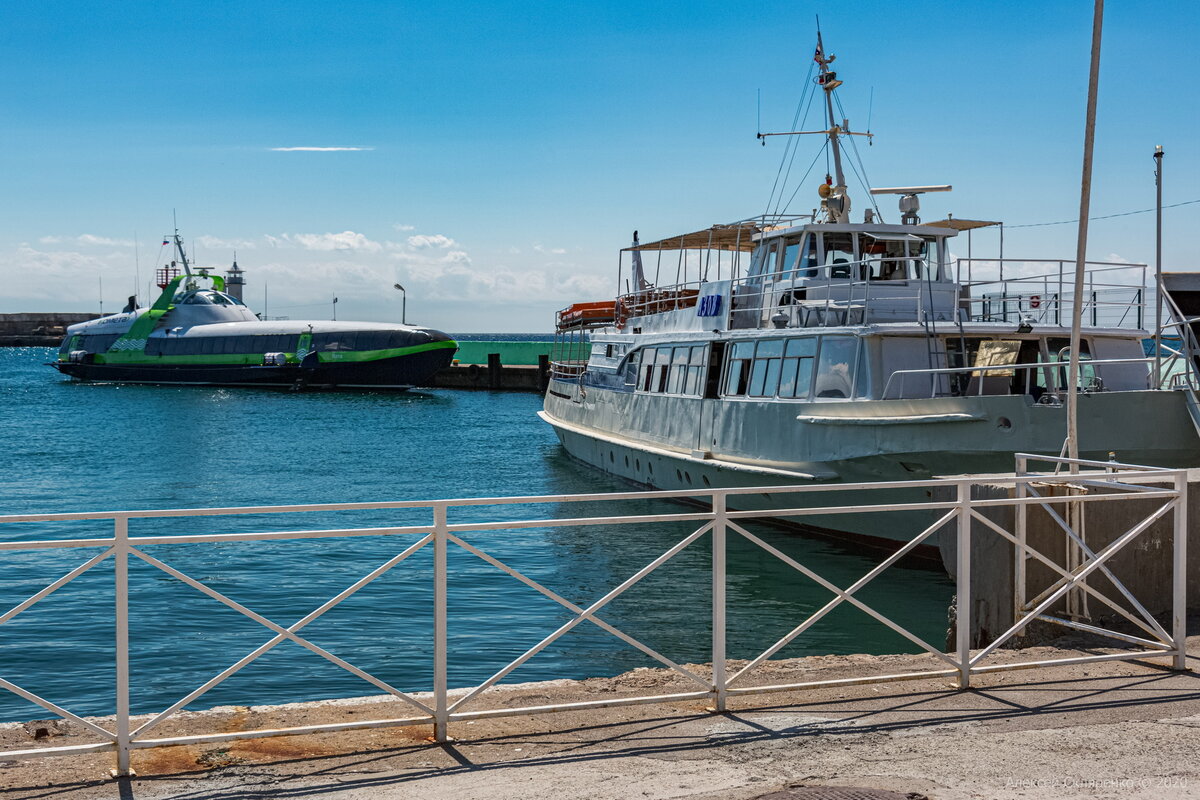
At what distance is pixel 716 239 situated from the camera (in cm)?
2683

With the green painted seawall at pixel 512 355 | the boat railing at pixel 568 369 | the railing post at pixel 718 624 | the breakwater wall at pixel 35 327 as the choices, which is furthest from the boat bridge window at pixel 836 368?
the breakwater wall at pixel 35 327

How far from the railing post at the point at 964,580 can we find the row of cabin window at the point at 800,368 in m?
11.6

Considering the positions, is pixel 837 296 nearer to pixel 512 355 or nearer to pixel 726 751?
pixel 726 751

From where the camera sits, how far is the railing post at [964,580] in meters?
6.75

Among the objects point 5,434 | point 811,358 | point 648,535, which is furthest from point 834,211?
point 5,434


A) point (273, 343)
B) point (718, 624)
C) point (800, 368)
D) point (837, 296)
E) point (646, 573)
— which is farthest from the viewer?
point (273, 343)

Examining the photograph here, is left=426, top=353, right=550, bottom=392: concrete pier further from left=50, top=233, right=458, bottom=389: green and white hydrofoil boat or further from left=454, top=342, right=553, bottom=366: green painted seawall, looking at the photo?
left=454, top=342, right=553, bottom=366: green painted seawall

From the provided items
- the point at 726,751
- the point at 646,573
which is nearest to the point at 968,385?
the point at 646,573

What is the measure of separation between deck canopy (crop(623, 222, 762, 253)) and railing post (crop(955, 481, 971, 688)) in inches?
710

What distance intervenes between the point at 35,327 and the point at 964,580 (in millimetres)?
207860

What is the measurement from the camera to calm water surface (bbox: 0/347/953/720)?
12906 mm

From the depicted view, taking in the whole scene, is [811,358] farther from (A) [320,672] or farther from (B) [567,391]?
(B) [567,391]

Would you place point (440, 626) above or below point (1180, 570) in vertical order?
below

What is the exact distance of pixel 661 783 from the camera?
530cm
